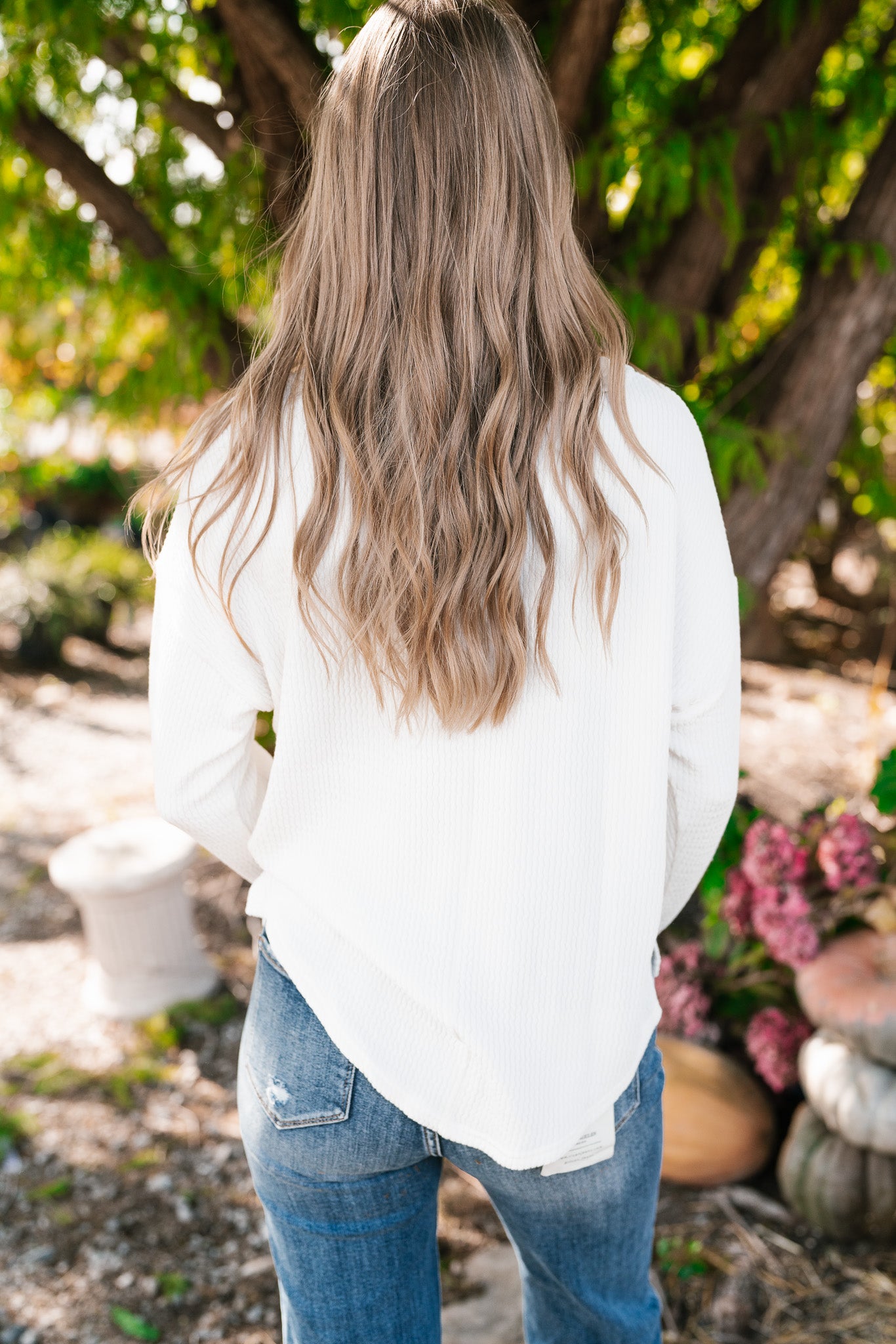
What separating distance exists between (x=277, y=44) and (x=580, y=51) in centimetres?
62

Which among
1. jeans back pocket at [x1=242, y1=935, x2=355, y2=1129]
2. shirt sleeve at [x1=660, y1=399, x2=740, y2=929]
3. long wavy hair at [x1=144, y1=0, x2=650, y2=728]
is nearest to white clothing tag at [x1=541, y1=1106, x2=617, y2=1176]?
jeans back pocket at [x1=242, y1=935, x2=355, y2=1129]

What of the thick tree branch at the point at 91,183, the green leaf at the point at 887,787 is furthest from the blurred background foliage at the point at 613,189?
the green leaf at the point at 887,787

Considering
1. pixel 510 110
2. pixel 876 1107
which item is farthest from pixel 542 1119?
pixel 876 1107

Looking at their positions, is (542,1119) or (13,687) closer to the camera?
(542,1119)

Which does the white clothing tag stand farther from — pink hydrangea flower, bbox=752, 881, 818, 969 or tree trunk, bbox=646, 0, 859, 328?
tree trunk, bbox=646, 0, 859, 328

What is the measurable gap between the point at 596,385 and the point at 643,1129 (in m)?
0.85

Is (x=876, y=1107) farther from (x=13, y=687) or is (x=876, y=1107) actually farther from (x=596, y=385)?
(x=13, y=687)

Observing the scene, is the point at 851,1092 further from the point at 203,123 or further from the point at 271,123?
the point at 203,123

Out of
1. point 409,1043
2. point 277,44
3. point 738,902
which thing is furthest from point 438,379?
point 738,902

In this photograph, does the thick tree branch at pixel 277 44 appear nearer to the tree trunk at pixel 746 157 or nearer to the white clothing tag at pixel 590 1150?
the tree trunk at pixel 746 157

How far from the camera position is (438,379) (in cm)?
100

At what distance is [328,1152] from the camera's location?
3.62 ft

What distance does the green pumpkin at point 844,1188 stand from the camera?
87.4 inches

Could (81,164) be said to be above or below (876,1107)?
above
